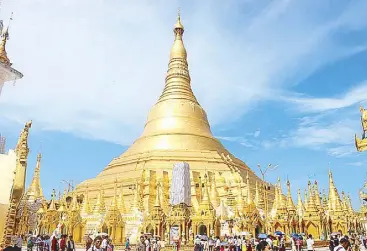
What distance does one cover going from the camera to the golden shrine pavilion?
2473cm

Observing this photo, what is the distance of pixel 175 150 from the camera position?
119 feet

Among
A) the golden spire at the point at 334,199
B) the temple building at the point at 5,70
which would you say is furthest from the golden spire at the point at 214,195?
the temple building at the point at 5,70

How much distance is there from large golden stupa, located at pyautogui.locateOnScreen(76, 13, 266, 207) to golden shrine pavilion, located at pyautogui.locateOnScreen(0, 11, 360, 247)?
0.33ft

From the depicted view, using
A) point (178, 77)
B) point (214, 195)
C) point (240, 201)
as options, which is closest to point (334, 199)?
point (240, 201)

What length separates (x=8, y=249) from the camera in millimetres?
5672

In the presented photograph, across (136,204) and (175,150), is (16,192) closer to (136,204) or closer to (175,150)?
(136,204)

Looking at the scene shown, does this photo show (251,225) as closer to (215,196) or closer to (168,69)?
(215,196)

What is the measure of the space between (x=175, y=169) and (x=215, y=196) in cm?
603

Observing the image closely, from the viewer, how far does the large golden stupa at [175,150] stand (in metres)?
33.1

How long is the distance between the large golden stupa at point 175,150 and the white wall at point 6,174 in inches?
978

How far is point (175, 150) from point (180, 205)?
13.8 m

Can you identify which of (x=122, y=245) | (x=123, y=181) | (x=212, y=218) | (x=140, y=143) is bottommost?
(x=122, y=245)

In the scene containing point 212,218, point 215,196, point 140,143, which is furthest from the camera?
point 140,143

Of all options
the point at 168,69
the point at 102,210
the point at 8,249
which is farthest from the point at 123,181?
the point at 8,249
